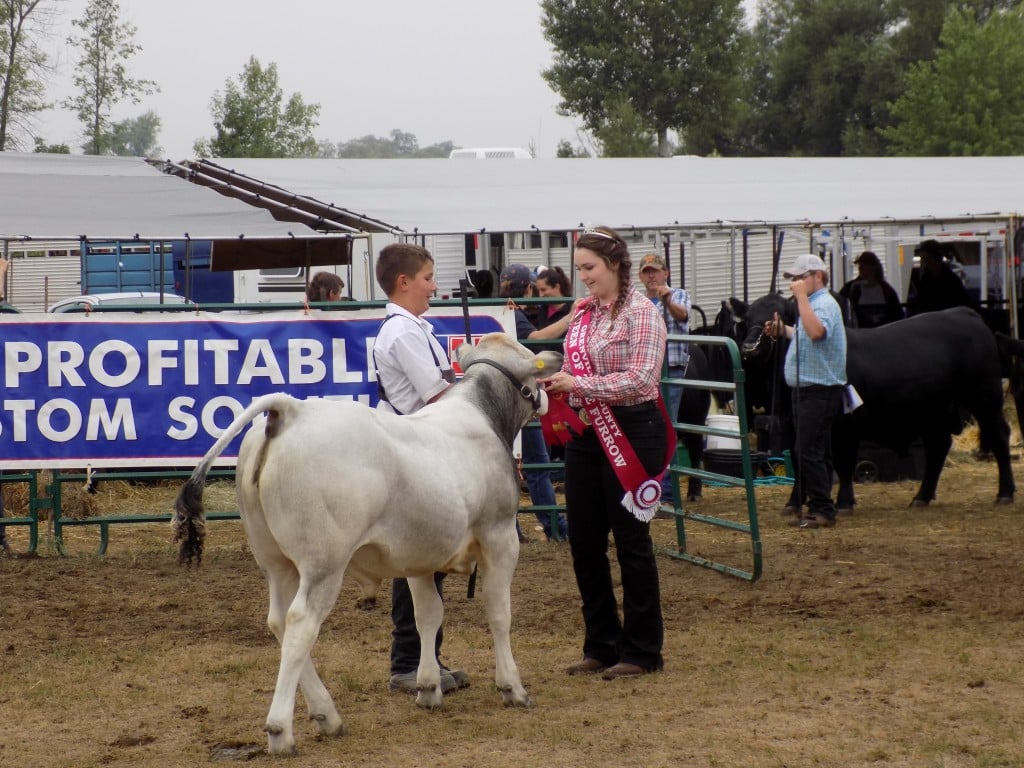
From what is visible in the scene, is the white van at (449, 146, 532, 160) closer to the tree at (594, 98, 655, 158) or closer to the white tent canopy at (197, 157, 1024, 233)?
the white tent canopy at (197, 157, 1024, 233)

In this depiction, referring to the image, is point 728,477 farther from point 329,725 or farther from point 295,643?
point 295,643

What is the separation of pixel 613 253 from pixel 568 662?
1.95 metres

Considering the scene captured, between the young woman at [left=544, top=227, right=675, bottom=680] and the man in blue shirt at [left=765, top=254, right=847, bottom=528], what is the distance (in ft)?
13.7

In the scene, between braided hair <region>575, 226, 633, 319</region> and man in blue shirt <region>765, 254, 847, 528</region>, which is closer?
braided hair <region>575, 226, 633, 319</region>

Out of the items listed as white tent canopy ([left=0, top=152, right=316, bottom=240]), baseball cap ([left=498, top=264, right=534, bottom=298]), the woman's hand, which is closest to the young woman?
the woman's hand

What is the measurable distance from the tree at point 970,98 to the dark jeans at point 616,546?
43.1 m

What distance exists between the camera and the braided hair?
18.7 ft

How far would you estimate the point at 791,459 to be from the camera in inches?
475

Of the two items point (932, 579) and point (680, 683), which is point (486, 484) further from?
point (932, 579)

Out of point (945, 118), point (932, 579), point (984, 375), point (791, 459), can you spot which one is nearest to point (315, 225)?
point (791, 459)

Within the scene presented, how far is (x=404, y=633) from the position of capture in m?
5.77

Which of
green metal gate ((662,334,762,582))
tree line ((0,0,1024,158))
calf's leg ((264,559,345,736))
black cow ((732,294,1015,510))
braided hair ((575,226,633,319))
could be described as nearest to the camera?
calf's leg ((264,559,345,736))

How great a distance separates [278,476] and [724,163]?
49.5 feet

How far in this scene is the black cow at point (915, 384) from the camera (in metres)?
11.0
